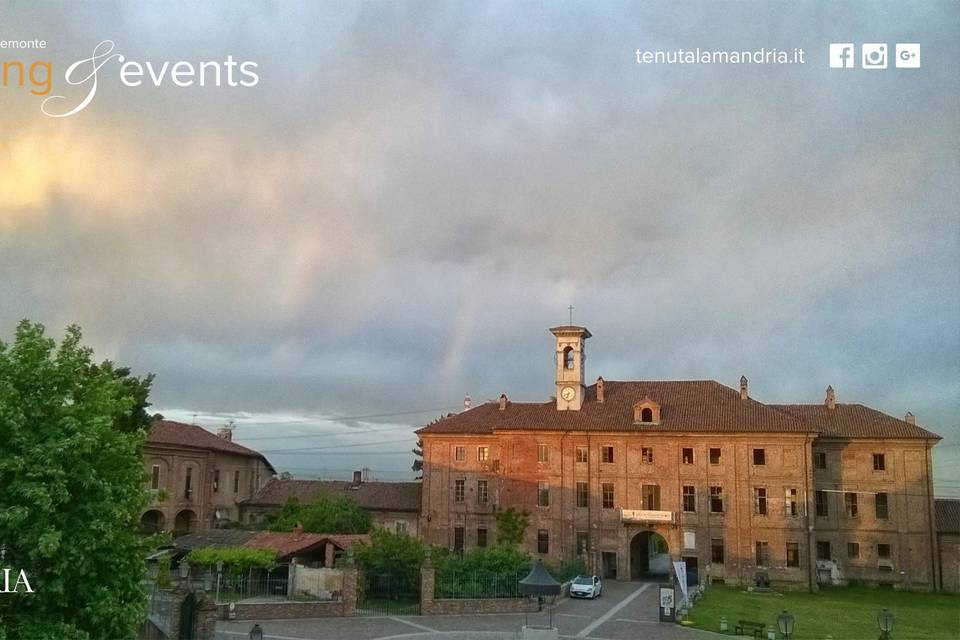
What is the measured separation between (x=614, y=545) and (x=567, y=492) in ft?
13.9

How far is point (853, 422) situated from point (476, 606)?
3013cm

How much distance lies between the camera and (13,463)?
1295cm

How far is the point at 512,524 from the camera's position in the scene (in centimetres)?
5009

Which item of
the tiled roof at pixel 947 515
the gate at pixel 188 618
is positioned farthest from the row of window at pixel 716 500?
the gate at pixel 188 618

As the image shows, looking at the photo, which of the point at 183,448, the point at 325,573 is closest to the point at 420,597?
the point at 325,573

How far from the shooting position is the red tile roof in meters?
48.3

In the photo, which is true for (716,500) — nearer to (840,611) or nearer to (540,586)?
(840,611)

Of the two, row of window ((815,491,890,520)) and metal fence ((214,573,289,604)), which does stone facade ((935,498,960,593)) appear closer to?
row of window ((815,491,890,520))

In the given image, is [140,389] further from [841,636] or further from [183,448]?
Answer: [841,636]

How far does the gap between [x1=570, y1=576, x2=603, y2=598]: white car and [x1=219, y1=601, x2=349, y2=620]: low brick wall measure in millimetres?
12083

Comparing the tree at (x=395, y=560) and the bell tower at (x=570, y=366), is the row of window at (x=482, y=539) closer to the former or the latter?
the bell tower at (x=570, y=366)

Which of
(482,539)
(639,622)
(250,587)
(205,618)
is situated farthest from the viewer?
(482,539)

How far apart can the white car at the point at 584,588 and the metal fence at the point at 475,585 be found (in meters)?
4.83

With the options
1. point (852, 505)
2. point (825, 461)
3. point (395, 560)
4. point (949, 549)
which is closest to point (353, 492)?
point (395, 560)
